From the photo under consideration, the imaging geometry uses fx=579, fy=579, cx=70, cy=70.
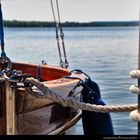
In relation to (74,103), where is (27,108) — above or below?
below

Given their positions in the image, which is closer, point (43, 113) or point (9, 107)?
point (9, 107)

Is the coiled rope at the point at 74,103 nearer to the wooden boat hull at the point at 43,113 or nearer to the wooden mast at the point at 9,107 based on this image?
the wooden mast at the point at 9,107

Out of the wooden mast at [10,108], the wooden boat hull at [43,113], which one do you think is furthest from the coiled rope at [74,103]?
the wooden boat hull at [43,113]

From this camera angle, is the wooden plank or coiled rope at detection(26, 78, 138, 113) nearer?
coiled rope at detection(26, 78, 138, 113)

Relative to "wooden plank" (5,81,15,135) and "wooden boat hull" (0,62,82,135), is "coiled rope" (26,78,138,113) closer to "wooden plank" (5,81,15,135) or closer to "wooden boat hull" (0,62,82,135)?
"wooden plank" (5,81,15,135)

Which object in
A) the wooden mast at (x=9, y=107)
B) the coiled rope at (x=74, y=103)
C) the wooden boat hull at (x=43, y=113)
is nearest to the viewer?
the coiled rope at (x=74, y=103)

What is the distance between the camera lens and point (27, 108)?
14.1ft

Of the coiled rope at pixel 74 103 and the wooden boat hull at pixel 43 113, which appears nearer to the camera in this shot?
the coiled rope at pixel 74 103

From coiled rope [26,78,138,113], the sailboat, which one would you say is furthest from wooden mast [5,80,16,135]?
coiled rope [26,78,138,113]

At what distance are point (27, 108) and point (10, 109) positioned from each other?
197mm

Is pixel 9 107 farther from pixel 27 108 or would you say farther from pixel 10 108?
pixel 27 108

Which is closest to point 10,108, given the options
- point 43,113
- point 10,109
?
point 10,109

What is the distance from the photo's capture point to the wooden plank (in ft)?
13.4

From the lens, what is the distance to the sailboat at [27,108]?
410 centimetres
